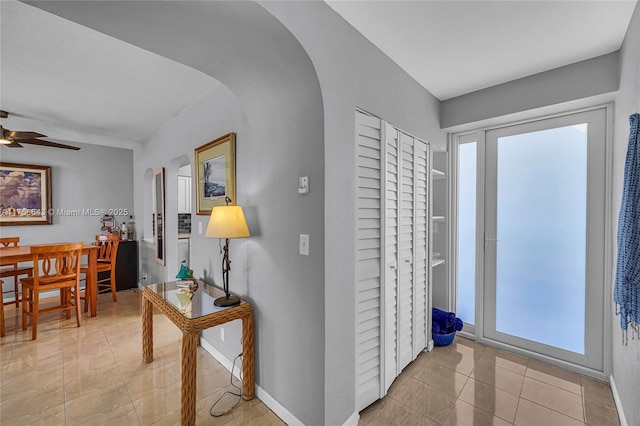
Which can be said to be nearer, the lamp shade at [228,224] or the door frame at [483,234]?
the lamp shade at [228,224]

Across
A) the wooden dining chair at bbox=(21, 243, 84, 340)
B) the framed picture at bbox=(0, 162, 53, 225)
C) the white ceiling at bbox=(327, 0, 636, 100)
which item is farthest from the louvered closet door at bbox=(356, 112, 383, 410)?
the framed picture at bbox=(0, 162, 53, 225)

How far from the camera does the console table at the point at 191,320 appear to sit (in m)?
1.70

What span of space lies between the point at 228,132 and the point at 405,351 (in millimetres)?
2301

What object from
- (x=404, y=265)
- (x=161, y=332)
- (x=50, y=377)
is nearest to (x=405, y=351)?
(x=404, y=265)

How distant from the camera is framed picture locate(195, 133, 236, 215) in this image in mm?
2301

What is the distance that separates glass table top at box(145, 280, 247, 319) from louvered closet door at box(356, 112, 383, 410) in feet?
2.87

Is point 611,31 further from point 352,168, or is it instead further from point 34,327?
point 34,327

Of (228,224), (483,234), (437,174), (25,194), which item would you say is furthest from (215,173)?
(25,194)

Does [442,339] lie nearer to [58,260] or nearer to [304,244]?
[304,244]

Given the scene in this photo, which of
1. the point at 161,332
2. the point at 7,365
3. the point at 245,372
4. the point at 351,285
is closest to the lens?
the point at 351,285

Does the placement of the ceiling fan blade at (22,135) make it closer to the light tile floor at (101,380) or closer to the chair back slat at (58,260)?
the chair back slat at (58,260)

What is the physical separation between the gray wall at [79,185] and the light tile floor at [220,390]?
6.44 ft

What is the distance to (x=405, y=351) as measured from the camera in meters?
2.33

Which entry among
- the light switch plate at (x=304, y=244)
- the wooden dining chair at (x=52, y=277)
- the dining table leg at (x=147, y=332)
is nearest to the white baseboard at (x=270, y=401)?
the dining table leg at (x=147, y=332)
